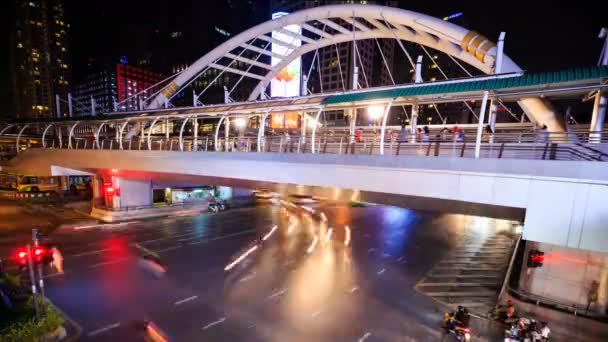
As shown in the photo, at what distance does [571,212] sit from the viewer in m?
6.88

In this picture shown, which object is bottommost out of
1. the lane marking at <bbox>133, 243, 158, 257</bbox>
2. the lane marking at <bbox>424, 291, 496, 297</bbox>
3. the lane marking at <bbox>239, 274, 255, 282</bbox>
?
the lane marking at <bbox>133, 243, 158, 257</bbox>

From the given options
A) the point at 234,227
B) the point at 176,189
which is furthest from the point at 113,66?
the point at 234,227

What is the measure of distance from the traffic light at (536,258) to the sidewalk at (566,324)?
203 cm

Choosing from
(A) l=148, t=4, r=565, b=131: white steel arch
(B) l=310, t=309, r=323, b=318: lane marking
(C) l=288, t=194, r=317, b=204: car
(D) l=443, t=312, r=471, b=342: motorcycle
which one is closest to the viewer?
(D) l=443, t=312, r=471, b=342: motorcycle

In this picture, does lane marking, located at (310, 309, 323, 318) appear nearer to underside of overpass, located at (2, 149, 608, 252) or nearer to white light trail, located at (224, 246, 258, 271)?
underside of overpass, located at (2, 149, 608, 252)

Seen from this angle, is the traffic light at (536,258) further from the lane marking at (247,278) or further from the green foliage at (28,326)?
the green foliage at (28,326)

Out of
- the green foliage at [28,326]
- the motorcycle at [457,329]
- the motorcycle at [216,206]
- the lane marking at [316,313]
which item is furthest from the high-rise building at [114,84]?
the motorcycle at [457,329]

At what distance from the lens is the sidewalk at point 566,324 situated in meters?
9.70

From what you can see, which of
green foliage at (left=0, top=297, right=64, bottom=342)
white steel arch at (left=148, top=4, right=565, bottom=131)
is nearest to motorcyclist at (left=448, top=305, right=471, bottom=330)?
white steel arch at (left=148, top=4, right=565, bottom=131)

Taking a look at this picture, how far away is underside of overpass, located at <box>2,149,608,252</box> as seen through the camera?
6.80 meters

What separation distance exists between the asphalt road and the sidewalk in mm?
2338

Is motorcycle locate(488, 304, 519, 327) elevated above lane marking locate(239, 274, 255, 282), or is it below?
above

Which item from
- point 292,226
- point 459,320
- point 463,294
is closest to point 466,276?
point 463,294

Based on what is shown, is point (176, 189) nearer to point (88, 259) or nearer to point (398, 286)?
point (88, 259)
